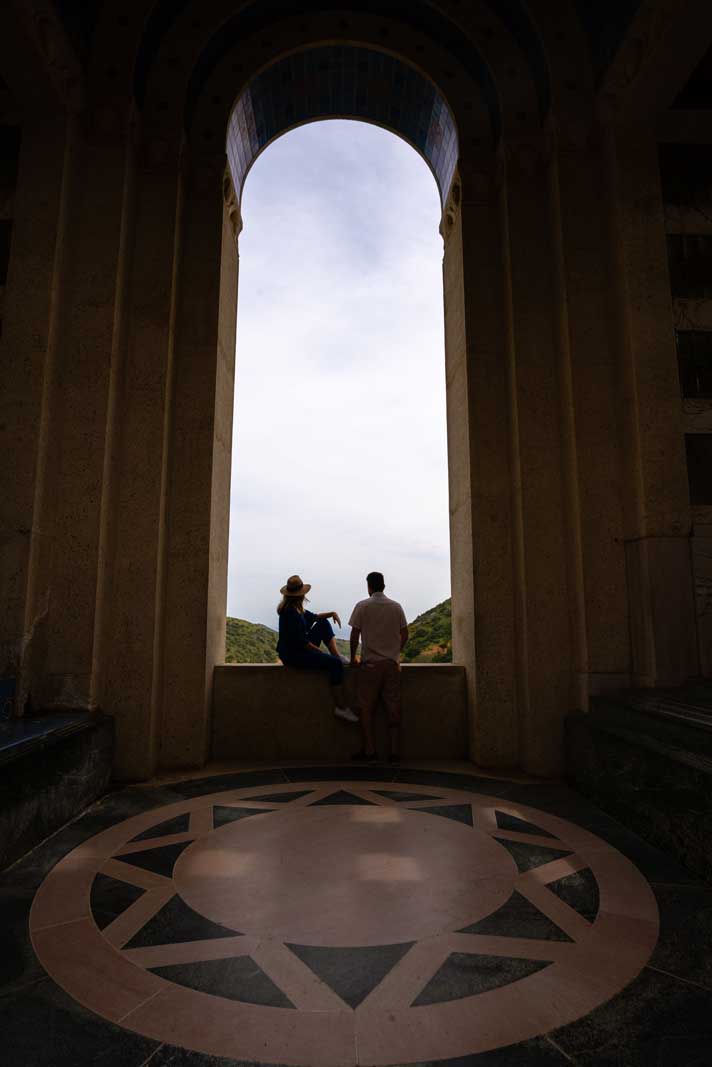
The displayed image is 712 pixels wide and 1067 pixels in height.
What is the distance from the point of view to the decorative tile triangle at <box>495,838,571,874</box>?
140 inches

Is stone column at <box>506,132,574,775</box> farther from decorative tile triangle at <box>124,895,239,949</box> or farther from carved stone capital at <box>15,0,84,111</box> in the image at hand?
carved stone capital at <box>15,0,84,111</box>

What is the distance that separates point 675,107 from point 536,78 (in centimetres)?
156

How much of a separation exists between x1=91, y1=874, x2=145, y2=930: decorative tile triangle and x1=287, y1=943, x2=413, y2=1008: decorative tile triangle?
3.13 ft

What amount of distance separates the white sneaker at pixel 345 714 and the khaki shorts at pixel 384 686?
0.43ft

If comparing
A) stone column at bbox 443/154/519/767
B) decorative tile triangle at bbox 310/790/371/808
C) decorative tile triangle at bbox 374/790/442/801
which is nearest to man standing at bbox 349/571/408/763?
stone column at bbox 443/154/519/767

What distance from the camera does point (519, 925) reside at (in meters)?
2.85

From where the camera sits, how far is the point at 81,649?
561cm

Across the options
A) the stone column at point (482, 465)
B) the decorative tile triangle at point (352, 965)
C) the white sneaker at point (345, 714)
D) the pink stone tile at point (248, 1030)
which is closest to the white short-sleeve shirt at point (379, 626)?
the white sneaker at point (345, 714)

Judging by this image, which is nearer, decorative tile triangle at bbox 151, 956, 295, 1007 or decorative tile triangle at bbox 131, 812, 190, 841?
decorative tile triangle at bbox 151, 956, 295, 1007

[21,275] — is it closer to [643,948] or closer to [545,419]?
[545,419]

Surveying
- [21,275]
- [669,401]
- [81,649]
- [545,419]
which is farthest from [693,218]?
[81,649]

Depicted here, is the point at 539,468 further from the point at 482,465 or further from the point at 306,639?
the point at 306,639

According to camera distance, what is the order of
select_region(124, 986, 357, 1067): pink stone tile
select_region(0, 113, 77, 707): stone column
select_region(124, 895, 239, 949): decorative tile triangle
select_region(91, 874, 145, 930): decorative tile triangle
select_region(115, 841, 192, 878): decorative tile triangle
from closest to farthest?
1. select_region(124, 986, 357, 1067): pink stone tile
2. select_region(124, 895, 239, 949): decorative tile triangle
3. select_region(91, 874, 145, 930): decorative tile triangle
4. select_region(115, 841, 192, 878): decorative tile triangle
5. select_region(0, 113, 77, 707): stone column

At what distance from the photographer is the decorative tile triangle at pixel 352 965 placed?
2.34m
